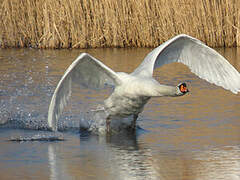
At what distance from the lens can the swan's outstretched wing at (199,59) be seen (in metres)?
10.3

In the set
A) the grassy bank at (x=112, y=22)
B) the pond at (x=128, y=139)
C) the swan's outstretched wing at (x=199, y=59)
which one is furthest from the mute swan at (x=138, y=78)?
the grassy bank at (x=112, y=22)

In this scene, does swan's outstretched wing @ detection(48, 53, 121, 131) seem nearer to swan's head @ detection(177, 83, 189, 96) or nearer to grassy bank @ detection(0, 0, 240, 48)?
swan's head @ detection(177, 83, 189, 96)

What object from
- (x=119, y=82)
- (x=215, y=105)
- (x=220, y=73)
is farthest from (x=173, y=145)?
(x=215, y=105)

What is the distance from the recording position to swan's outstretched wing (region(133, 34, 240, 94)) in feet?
33.9

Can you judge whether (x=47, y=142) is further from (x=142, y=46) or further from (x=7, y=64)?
(x=142, y=46)

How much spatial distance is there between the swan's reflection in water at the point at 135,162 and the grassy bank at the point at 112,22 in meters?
10.5

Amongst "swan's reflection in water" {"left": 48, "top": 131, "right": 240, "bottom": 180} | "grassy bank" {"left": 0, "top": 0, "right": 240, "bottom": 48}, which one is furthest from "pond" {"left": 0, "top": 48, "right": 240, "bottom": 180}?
"grassy bank" {"left": 0, "top": 0, "right": 240, "bottom": 48}

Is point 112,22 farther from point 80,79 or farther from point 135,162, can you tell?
point 135,162

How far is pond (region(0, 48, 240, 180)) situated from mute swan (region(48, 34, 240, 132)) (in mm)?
448

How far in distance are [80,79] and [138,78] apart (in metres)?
0.95

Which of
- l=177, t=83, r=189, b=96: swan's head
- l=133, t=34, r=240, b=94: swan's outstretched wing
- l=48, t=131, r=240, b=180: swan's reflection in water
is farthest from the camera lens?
l=133, t=34, r=240, b=94: swan's outstretched wing

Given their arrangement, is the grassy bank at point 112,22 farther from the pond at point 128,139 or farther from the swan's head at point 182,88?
the swan's head at point 182,88

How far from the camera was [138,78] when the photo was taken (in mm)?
9508

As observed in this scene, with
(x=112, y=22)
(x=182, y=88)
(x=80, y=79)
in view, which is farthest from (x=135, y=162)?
(x=112, y=22)
